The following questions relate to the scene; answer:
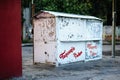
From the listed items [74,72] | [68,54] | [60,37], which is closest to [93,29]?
[68,54]

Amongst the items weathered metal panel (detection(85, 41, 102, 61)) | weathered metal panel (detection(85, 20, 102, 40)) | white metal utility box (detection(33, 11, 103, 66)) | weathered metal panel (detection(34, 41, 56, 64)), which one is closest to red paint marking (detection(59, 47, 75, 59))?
white metal utility box (detection(33, 11, 103, 66))

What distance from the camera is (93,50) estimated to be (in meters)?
16.1

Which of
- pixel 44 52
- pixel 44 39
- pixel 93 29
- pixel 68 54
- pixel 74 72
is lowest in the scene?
pixel 74 72

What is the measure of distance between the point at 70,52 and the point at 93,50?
204cm

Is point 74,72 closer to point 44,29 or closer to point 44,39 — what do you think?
point 44,39

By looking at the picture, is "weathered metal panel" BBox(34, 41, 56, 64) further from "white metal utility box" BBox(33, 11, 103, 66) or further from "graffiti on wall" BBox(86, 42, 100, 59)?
"graffiti on wall" BBox(86, 42, 100, 59)

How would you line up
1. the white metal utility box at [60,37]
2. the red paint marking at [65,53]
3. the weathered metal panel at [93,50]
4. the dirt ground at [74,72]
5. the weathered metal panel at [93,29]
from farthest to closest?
the weathered metal panel at [93,50] < the weathered metal panel at [93,29] < the red paint marking at [65,53] < the white metal utility box at [60,37] < the dirt ground at [74,72]

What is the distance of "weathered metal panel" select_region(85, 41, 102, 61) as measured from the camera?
615 inches

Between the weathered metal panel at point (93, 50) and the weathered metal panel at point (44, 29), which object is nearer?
the weathered metal panel at point (44, 29)

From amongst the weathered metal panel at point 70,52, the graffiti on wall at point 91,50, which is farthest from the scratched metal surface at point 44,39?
the graffiti on wall at point 91,50

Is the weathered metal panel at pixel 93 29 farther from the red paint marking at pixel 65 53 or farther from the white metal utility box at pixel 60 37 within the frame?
the red paint marking at pixel 65 53

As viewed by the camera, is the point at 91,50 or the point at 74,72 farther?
the point at 91,50

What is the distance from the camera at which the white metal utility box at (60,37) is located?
44.7 feet

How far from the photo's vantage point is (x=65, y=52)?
14047 mm
